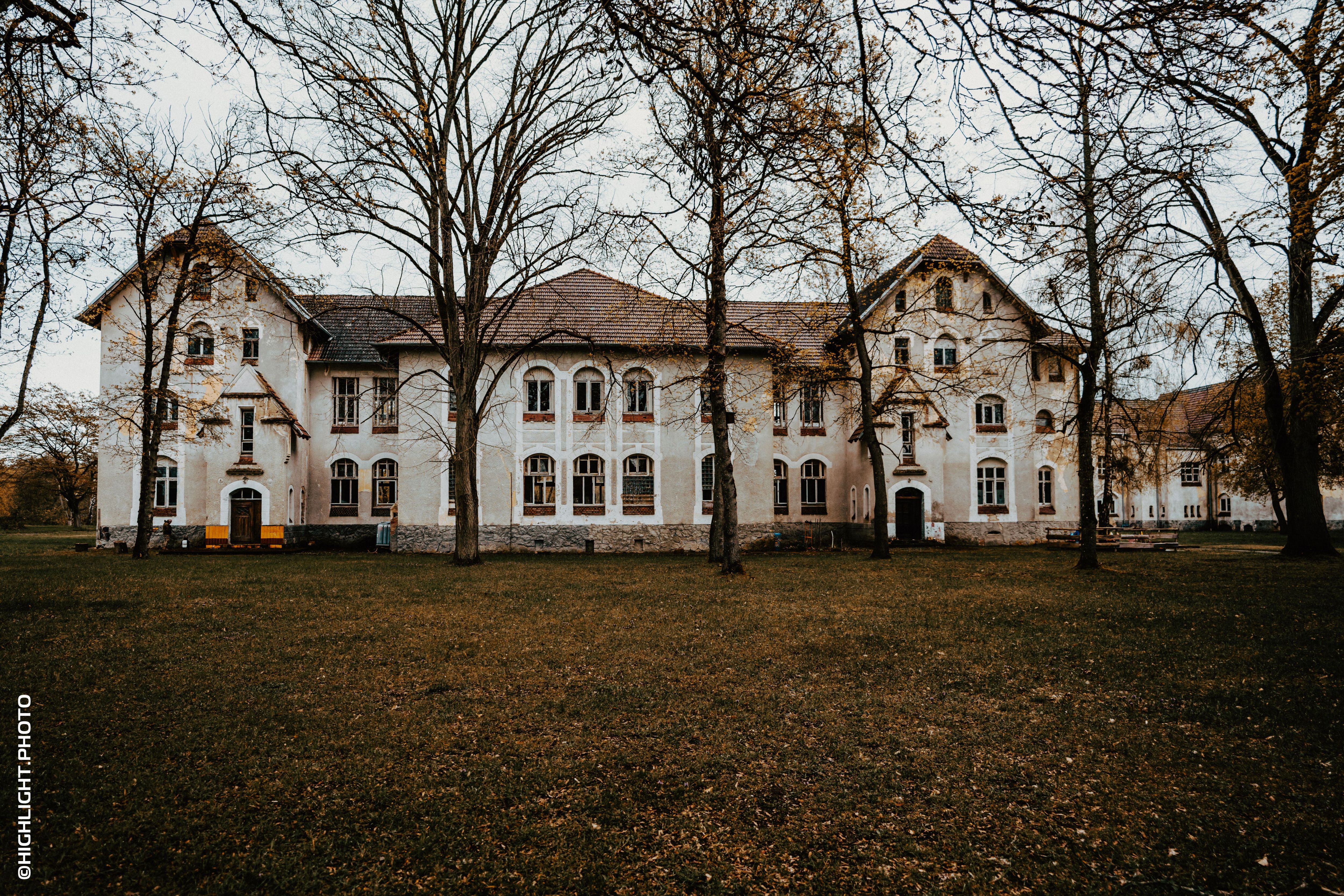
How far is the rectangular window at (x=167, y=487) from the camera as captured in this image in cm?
2902

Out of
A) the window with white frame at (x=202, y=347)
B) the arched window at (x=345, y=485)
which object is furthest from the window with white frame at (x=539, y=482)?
the window with white frame at (x=202, y=347)

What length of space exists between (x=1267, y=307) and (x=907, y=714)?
83.2ft

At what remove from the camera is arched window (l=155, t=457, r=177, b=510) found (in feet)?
95.2

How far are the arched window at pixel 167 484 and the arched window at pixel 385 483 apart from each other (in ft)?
25.2

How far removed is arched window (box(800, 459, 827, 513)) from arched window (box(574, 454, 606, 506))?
9.30m

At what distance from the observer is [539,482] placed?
28891mm

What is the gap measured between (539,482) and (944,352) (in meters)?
18.9

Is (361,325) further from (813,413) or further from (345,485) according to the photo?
(813,413)

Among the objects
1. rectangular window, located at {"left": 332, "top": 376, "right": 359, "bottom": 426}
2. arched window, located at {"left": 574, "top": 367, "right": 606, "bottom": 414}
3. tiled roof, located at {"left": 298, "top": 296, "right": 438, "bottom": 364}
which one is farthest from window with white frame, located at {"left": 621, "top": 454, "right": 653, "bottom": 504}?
rectangular window, located at {"left": 332, "top": 376, "right": 359, "bottom": 426}

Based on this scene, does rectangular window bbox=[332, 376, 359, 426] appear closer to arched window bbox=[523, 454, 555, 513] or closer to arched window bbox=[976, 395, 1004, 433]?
arched window bbox=[523, 454, 555, 513]

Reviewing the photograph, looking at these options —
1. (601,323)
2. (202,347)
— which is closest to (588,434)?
(601,323)

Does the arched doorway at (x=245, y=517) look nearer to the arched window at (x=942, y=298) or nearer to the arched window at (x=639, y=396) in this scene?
the arched window at (x=639, y=396)

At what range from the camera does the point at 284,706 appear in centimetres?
637

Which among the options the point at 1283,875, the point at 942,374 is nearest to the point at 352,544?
the point at 942,374
